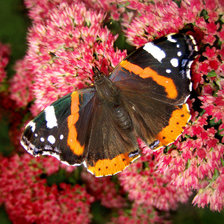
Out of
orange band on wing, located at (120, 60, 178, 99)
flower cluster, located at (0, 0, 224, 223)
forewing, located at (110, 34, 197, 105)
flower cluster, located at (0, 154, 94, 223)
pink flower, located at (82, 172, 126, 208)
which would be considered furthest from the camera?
pink flower, located at (82, 172, 126, 208)

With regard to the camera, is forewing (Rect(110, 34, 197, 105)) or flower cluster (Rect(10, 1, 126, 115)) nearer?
forewing (Rect(110, 34, 197, 105))

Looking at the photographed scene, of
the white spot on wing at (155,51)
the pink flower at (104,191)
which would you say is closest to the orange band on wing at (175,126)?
the white spot on wing at (155,51)

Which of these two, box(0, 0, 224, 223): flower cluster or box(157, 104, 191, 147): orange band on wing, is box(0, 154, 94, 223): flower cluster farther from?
box(157, 104, 191, 147): orange band on wing

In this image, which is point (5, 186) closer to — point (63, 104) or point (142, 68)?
point (63, 104)

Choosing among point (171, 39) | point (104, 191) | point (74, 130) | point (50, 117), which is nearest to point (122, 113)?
point (74, 130)

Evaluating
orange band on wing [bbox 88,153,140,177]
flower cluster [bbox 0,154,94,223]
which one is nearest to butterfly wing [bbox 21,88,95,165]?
orange band on wing [bbox 88,153,140,177]

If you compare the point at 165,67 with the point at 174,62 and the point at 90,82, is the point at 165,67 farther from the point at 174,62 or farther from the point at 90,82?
the point at 90,82
